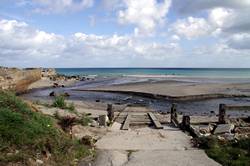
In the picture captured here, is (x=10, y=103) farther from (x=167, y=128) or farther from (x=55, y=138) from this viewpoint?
(x=167, y=128)

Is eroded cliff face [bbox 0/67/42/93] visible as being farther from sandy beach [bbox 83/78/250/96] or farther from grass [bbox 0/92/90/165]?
grass [bbox 0/92/90/165]

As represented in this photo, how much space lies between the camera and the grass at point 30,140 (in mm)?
10297

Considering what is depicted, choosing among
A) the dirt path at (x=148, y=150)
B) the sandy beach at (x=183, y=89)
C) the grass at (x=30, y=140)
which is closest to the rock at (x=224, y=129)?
the dirt path at (x=148, y=150)

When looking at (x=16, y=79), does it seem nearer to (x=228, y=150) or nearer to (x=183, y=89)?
(x=183, y=89)

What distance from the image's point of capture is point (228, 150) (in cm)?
1198

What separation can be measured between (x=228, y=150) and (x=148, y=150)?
101 inches

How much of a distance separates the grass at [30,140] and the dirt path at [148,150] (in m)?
0.93

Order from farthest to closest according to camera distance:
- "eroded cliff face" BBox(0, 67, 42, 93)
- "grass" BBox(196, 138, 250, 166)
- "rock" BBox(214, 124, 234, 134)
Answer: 1. "eroded cliff face" BBox(0, 67, 42, 93)
2. "rock" BBox(214, 124, 234, 134)
3. "grass" BBox(196, 138, 250, 166)

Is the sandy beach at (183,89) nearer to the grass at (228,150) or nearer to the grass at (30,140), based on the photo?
the grass at (228,150)

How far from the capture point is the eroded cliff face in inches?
2129

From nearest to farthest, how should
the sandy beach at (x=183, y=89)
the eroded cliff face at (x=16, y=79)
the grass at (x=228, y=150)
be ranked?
the grass at (x=228, y=150), the sandy beach at (x=183, y=89), the eroded cliff face at (x=16, y=79)

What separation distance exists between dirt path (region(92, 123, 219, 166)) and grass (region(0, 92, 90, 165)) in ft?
3.05

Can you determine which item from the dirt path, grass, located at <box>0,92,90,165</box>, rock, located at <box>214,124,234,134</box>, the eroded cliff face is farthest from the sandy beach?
grass, located at <box>0,92,90,165</box>

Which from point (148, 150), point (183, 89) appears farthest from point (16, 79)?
point (148, 150)
